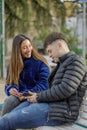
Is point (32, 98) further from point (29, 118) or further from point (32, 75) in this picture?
point (32, 75)

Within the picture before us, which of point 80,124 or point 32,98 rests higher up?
point 32,98

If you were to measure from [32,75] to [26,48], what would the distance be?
317 mm

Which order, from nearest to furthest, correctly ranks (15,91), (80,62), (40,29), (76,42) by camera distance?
(80,62), (15,91), (40,29), (76,42)

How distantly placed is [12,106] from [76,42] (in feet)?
61.6

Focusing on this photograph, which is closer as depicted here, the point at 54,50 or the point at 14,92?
the point at 54,50

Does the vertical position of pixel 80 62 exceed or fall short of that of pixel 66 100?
it exceeds it

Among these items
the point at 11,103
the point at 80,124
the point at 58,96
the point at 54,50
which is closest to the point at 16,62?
the point at 11,103

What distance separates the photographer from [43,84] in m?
5.35

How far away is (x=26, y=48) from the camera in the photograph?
17.4ft

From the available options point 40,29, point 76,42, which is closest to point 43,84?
point 40,29

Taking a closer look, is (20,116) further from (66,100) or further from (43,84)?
(43,84)

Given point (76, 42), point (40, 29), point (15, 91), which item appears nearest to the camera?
point (15, 91)

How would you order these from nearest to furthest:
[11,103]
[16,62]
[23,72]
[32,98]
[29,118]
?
1. [29,118]
2. [32,98]
3. [11,103]
4. [16,62]
5. [23,72]

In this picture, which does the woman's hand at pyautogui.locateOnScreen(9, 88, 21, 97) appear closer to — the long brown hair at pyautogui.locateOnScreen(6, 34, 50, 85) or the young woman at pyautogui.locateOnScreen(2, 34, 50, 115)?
the young woman at pyautogui.locateOnScreen(2, 34, 50, 115)
